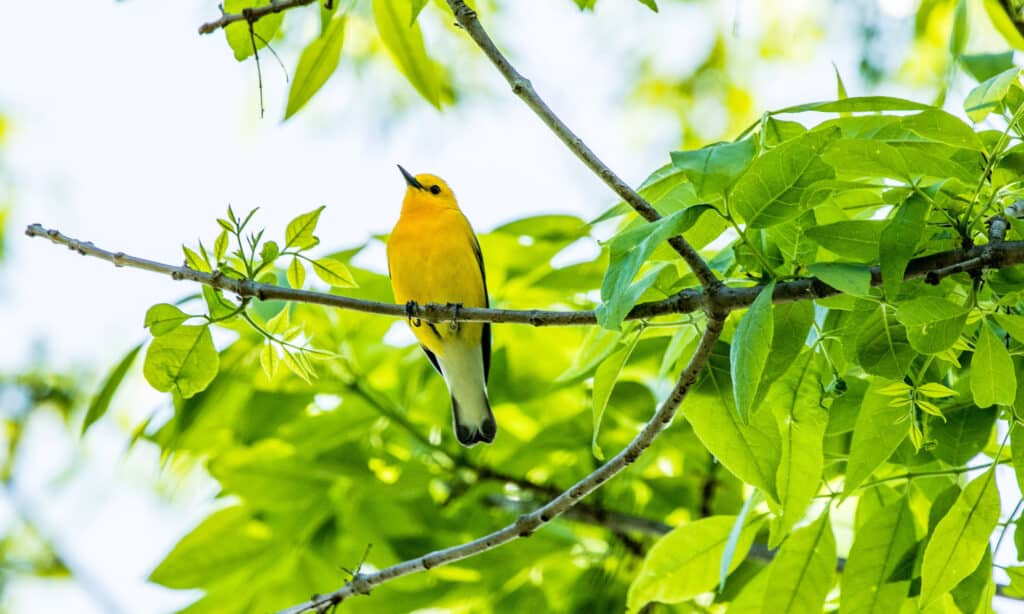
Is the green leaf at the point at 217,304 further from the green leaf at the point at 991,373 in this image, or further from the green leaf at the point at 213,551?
the green leaf at the point at 213,551

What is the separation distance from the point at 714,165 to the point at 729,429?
621 mm

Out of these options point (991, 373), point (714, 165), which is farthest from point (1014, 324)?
point (714, 165)

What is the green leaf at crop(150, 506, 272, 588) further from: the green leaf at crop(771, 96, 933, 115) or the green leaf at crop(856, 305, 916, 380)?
the green leaf at crop(771, 96, 933, 115)

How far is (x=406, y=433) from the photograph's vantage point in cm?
336

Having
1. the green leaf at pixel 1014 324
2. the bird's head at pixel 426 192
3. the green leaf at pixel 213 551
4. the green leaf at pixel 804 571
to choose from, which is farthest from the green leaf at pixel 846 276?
the bird's head at pixel 426 192

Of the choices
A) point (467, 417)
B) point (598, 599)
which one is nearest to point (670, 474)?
point (598, 599)

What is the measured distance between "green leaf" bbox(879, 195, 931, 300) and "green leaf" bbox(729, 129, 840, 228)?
0.13 m

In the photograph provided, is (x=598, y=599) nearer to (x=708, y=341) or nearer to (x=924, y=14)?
(x=708, y=341)

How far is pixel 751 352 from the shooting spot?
1.55 m

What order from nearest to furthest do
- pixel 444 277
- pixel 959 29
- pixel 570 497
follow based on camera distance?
pixel 570 497 → pixel 959 29 → pixel 444 277

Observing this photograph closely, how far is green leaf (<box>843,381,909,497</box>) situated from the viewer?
70.3 inches

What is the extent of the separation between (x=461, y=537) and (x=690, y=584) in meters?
1.06

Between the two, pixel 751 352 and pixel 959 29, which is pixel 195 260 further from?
pixel 959 29

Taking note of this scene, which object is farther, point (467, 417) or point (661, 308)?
point (467, 417)
